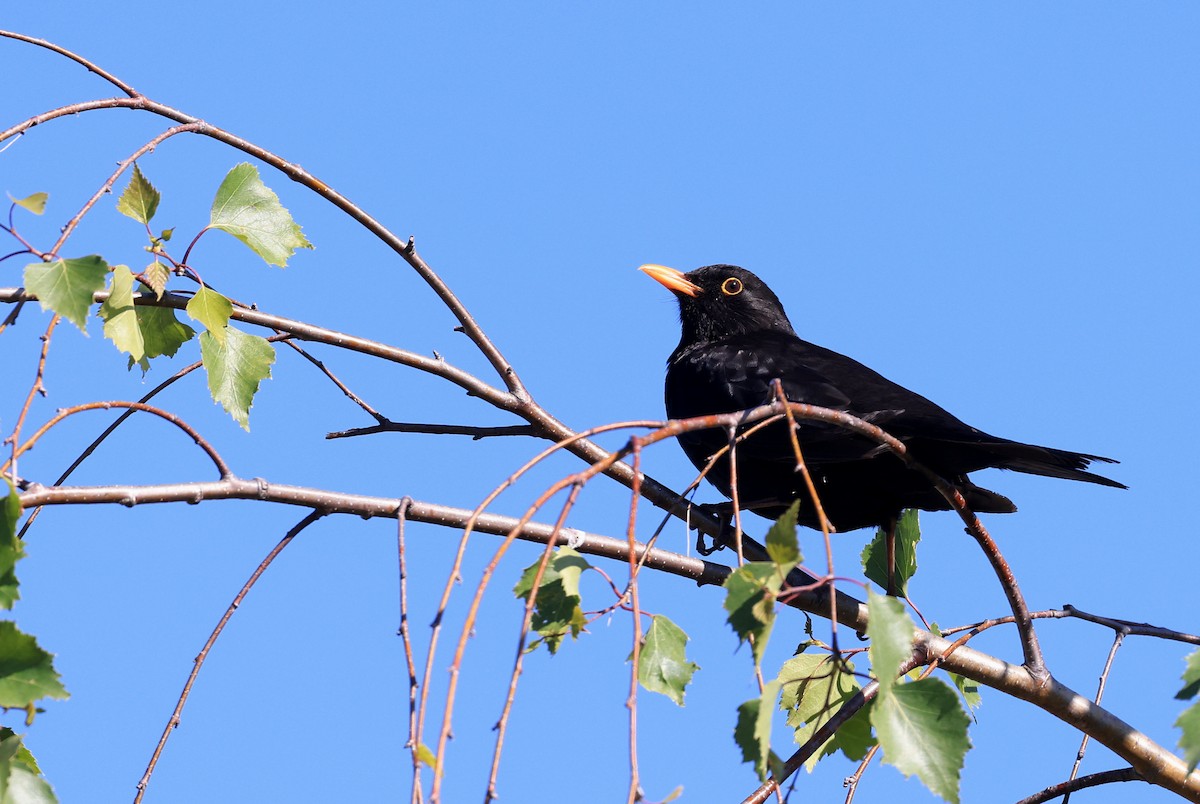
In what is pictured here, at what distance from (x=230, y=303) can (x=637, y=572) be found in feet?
4.71

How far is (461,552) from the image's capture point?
1.87m

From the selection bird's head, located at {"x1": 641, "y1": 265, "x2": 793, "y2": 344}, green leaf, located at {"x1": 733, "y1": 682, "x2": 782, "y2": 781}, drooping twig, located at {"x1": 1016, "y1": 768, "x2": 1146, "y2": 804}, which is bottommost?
green leaf, located at {"x1": 733, "y1": 682, "x2": 782, "y2": 781}

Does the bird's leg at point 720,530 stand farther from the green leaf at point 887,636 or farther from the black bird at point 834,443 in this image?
the green leaf at point 887,636

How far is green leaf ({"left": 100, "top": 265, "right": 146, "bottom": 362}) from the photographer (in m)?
2.76

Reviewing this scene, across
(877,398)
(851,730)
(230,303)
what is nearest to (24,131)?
(230,303)

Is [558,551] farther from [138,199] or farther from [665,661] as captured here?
[138,199]

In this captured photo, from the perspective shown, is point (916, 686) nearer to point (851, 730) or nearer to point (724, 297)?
point (851, 730)

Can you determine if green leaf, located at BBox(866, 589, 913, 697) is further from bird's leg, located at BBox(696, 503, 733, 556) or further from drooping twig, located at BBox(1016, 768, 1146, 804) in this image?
bird's leg, located at BBox(696, 503, 733, 556)

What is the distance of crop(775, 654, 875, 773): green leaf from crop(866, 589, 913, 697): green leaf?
0.81 m

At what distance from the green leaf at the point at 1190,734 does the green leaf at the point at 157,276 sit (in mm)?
2187

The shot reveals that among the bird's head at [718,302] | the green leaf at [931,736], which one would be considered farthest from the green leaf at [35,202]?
the bird's head at [718,302]

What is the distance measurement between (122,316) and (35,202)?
42cm

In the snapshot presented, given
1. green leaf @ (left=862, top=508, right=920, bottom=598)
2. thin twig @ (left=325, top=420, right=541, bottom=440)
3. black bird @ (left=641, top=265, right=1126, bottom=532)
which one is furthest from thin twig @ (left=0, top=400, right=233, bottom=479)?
green leaf @ (left=862, top=508, right=920, bottom=598)

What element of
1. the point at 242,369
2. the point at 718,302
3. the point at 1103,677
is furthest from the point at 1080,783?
the point at 718,302
